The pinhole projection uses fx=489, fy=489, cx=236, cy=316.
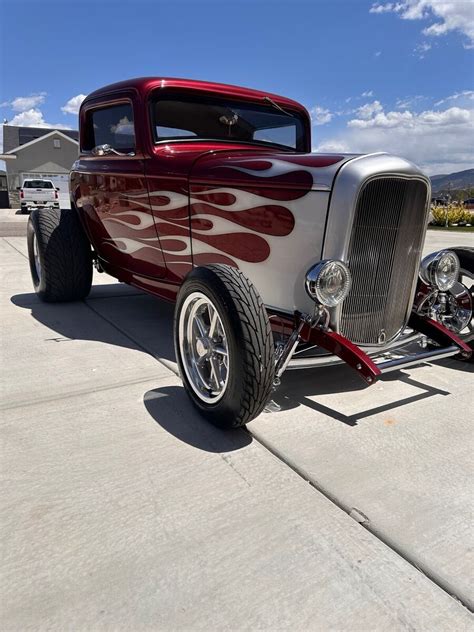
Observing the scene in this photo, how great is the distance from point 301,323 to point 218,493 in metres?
1.01

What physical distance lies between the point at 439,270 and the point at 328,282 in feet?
3.32

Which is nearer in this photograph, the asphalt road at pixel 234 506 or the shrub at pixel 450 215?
the asphalt road at pixel 234 506

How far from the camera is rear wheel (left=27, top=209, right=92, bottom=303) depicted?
15.3ft

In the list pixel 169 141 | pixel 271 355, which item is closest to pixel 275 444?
pixel 271 355

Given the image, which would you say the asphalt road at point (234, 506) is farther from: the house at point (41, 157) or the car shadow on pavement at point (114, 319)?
the house at point (41, 157)

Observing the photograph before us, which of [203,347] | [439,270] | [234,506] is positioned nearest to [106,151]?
[203,347]

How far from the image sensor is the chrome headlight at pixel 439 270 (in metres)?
3.04

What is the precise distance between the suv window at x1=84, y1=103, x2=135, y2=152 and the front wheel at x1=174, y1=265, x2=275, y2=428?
1.76m

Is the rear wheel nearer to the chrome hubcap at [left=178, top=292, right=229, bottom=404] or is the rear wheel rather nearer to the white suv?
the chrome hubcap at [left=178, top=292, right=229, bottom=404]

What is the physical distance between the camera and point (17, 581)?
1547 mm

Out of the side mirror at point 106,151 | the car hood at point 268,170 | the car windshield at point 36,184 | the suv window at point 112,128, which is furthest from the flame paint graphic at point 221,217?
the car windshield at point 36,184

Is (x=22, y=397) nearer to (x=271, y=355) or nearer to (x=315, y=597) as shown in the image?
(x=271, y=355)

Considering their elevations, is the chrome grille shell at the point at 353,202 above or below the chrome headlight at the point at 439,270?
above

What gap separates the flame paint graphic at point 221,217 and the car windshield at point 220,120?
57 cm
